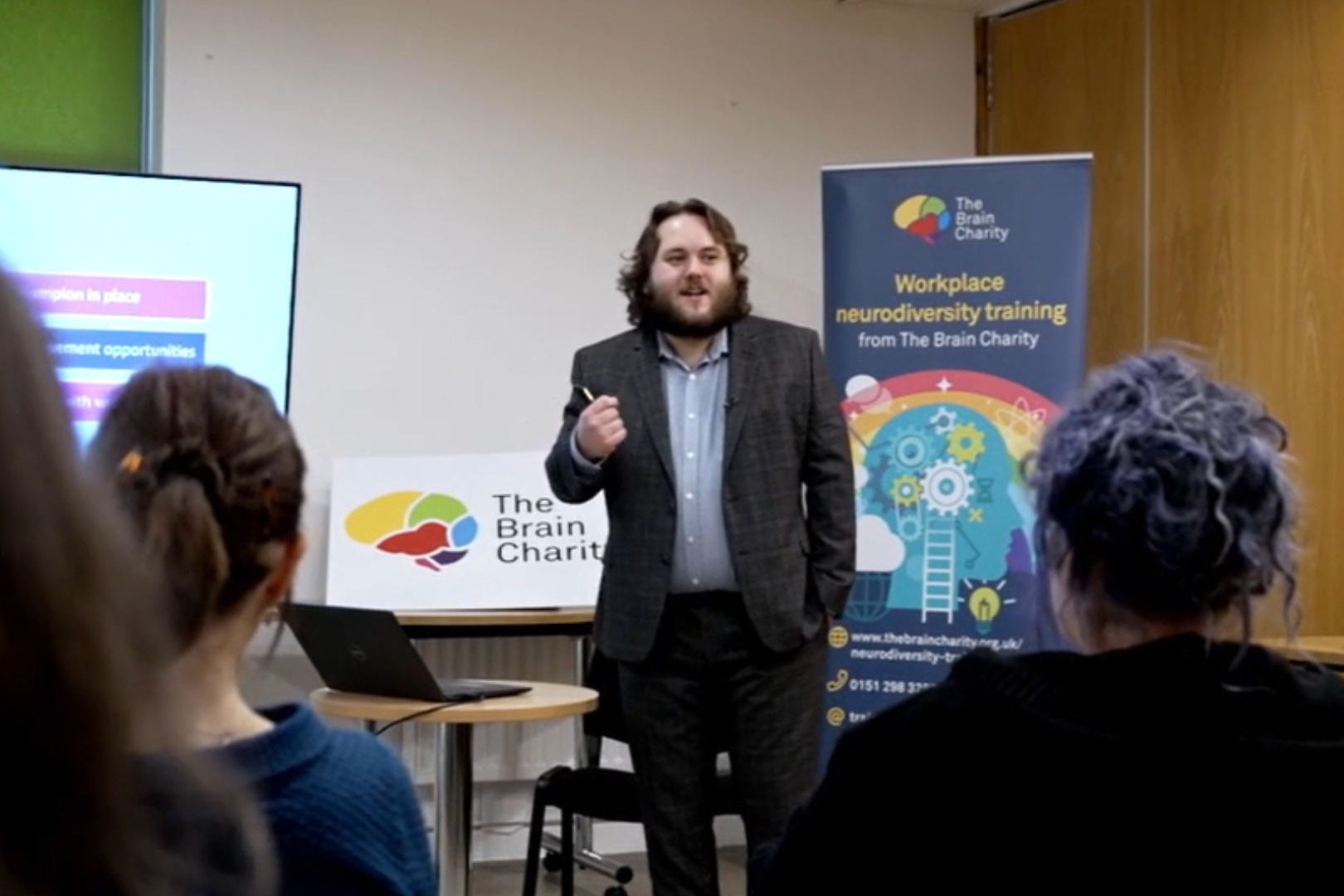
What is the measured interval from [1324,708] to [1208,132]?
3965mm

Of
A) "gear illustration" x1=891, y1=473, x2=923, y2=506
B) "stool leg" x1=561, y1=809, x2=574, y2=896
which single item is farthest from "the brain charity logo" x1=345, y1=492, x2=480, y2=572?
"gear illustration" x1=891, y1=473, x2=923, y2=506

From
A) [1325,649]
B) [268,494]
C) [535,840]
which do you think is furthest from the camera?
[535,840]

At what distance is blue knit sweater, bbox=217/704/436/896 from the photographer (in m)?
1.20

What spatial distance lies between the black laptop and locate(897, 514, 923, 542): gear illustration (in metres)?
1.99

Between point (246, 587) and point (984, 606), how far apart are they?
358cm

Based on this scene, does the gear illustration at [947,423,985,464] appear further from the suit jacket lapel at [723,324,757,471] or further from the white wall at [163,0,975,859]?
the suit jacket lapel at [723,324,757,471]

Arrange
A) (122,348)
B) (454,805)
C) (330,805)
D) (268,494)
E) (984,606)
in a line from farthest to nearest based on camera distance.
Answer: (984,606)
(122,348)
(454,805)
(268,494)
(330,805)

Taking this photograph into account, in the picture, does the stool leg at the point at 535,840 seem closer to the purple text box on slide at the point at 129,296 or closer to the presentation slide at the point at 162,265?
the presentation slide at the point at 162,265

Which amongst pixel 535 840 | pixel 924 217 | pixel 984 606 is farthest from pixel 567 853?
pixel 924 217

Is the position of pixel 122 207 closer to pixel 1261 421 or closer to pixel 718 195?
pixel 718 195

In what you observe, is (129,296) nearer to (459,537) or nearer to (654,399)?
(459,537)

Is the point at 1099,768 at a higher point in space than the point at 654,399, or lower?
lower

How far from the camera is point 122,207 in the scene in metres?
4.34

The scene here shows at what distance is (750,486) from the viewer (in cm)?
333
